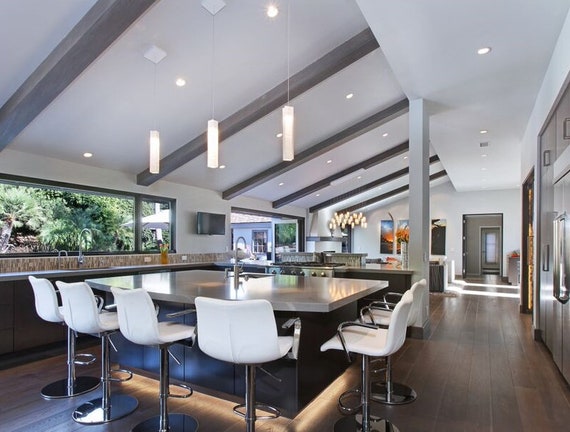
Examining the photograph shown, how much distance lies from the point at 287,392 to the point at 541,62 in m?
4.11

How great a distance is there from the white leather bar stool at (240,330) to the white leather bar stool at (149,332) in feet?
1.47

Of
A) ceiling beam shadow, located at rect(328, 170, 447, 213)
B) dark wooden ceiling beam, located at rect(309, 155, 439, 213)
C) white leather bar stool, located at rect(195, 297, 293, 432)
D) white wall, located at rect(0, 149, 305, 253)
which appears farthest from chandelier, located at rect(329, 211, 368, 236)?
white leather bar stool, located at rect(195, 297, 293, 432)

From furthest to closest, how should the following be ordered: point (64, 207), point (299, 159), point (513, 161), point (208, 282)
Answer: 1. point (513, 161)
2. point (299, 159)
3. point (64, 207)
4. point (208, 282)

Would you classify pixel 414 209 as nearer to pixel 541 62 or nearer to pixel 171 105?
pixel 541 62

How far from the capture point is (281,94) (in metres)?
4.92

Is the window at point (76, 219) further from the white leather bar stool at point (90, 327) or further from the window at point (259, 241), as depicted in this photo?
the window at point (259, 241)

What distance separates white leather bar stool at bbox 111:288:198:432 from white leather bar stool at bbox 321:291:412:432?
993 millimetres

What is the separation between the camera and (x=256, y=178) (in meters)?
7.81

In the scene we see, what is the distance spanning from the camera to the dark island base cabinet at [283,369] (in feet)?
8.43

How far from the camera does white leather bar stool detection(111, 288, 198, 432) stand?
2254 mm

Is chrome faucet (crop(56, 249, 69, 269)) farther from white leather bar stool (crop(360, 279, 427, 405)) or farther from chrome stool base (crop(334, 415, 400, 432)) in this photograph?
chrome stool base (crop(334, 415, 400, 432))

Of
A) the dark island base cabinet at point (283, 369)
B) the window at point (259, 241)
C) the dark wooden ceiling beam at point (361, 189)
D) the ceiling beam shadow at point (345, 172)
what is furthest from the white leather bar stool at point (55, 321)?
the window at point (259, 241)

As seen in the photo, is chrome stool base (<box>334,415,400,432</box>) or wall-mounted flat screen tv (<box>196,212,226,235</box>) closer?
chrome stool base (<box>334,415,400,432</box>)

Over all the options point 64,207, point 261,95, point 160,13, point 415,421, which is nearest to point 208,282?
point 415,421
